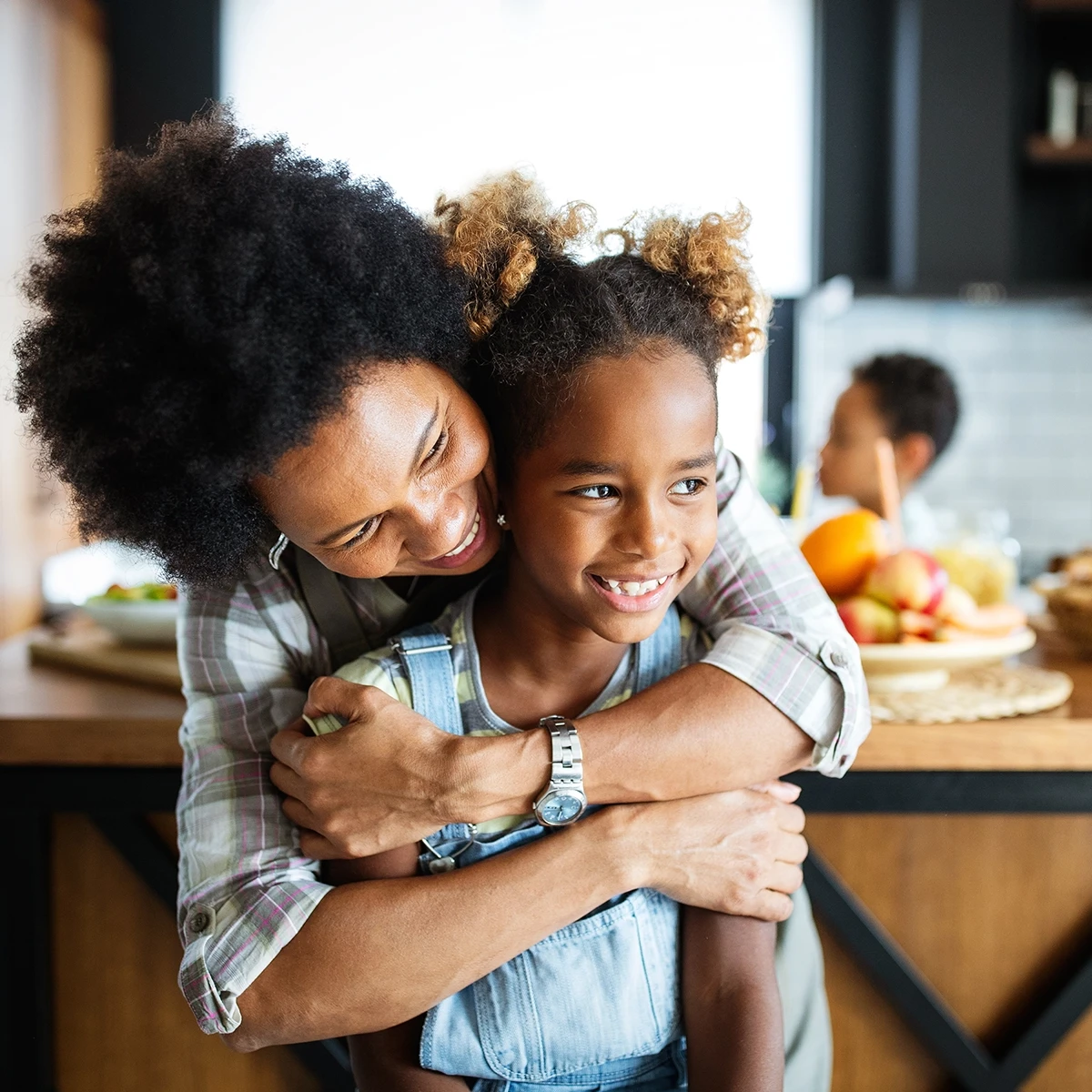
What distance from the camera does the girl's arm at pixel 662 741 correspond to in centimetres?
97

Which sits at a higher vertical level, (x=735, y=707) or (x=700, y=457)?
(x=700, y=457)

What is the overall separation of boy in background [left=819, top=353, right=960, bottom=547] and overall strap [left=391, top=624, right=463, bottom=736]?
8.05 feet

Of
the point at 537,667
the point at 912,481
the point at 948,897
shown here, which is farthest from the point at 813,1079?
the point at 912,481

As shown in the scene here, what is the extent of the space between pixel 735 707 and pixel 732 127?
3449mm

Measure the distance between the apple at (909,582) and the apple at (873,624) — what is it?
20 millimetres

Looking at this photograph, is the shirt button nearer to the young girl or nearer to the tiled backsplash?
the young girl

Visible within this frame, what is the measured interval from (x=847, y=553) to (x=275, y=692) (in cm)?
78

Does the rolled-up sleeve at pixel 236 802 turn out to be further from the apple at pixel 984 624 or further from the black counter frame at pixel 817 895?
the apple at pixel 984 624

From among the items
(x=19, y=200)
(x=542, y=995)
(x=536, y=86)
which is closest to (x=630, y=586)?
(x=542, y=995)

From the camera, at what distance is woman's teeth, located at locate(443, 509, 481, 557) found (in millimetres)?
986

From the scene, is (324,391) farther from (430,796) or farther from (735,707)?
(735,707)

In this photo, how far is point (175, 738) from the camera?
4.22ft

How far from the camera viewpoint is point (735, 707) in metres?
1.02

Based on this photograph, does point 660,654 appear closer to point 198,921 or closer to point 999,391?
point 198,921
